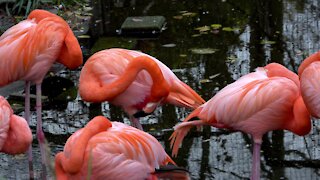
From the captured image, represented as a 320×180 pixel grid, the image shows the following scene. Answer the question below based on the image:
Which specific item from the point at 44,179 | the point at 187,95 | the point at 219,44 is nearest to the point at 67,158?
the point at 44,179

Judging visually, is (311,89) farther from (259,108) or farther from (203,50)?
(203,50)

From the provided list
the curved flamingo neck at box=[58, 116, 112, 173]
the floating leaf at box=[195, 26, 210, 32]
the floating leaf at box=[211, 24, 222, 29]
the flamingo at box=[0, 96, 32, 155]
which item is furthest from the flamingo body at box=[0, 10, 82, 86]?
the floating leaf at box=[211, 24, 222, 29]

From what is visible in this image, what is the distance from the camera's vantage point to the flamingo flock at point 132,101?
14.7ft

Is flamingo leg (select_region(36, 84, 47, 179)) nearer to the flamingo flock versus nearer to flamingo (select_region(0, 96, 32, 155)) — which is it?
the flamingo flock

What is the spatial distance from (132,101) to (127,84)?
275 millimetres

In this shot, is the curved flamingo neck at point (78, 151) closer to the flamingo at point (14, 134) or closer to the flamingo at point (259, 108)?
the flamingo at point (14, 134)

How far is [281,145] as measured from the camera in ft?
18.7

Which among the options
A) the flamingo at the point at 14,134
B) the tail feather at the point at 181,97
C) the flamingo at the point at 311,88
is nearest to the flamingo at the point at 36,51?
the flamingo at the point at 14,134

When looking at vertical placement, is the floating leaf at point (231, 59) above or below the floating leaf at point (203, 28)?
below

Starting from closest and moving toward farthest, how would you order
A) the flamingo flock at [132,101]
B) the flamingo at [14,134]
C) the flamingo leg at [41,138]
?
the flamingo flock at [132,101], the flamingo at [14,134], the flamingo leg at [41,138]

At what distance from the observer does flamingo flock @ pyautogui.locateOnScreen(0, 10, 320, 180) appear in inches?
176

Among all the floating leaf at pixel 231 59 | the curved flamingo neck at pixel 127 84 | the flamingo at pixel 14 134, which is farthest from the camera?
the floating leaf at pixel 231 59

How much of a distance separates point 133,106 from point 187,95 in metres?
0.40

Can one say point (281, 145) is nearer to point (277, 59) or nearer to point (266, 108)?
point (266, 108)
